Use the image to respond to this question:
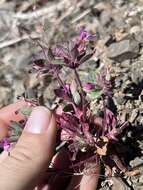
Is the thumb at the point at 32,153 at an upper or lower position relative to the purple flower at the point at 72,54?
lower

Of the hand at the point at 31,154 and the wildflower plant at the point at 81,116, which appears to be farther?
the wildflower plant at the point at 81,116

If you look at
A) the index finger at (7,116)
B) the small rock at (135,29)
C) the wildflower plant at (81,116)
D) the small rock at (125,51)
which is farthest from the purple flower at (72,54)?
the small rock at (135,29)

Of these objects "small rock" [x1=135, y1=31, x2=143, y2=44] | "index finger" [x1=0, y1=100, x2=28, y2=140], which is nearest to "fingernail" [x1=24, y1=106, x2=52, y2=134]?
"index finger" [x1=0, y1=100, x2=28, y2=140]

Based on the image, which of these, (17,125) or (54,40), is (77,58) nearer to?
(17,125)

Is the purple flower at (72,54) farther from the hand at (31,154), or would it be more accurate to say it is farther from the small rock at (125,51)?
the small rock at (125,51)

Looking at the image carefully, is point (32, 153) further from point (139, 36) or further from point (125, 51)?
point (139, 36)

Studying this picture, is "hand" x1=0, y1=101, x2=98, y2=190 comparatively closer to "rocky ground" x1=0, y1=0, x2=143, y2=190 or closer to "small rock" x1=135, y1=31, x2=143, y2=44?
"rocky ground" x1=0, y1=0, x2=143, y2=190
